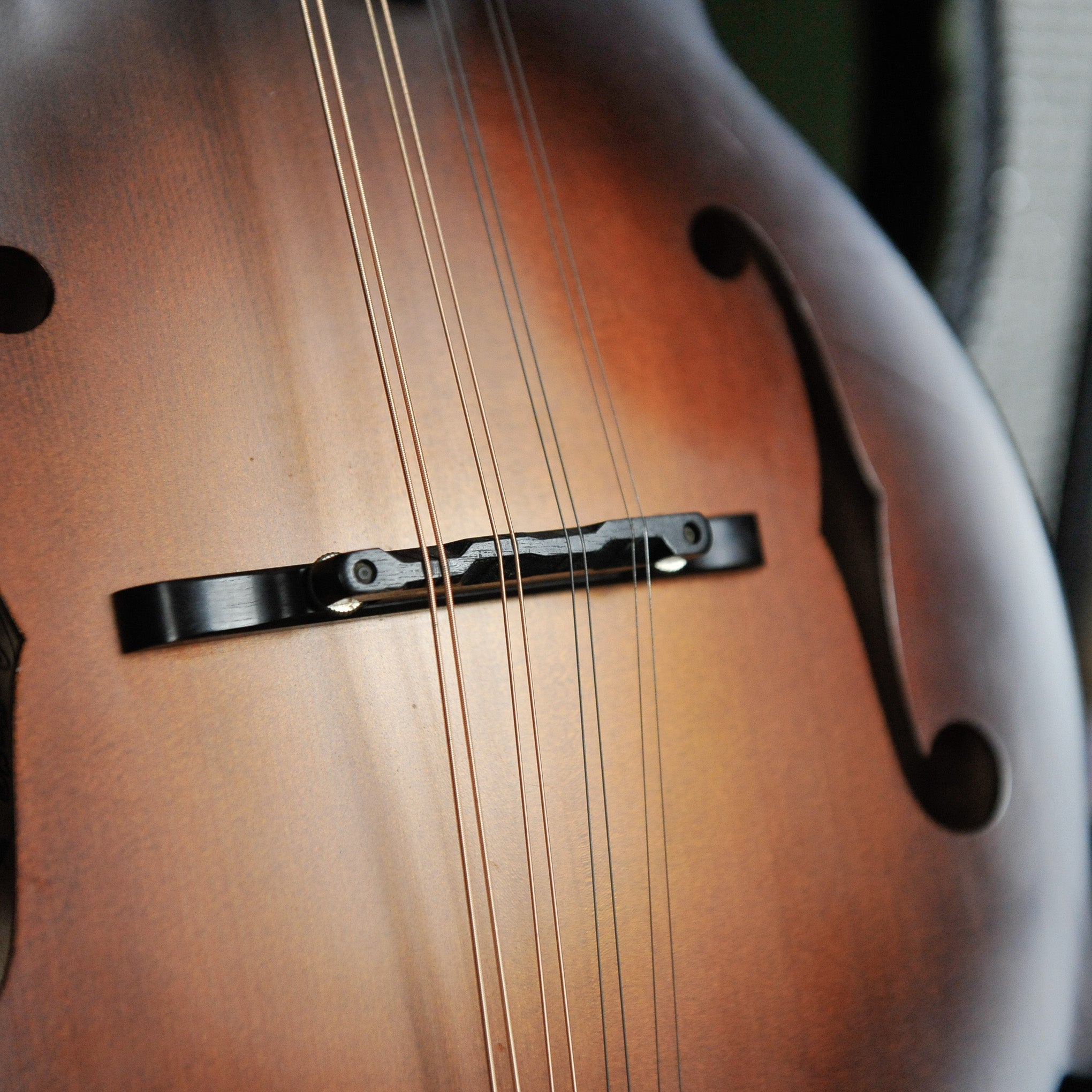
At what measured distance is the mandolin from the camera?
1.12 feet

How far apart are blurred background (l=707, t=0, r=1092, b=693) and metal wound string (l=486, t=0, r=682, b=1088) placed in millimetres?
463

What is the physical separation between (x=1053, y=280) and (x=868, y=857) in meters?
0.73

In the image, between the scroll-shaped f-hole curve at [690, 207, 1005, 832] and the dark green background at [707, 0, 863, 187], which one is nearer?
the scroll-shaped f-hole curve at [690, 207, 1005, 832]

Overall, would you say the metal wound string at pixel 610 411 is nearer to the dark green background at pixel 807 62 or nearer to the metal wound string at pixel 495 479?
the metal wound string at pixel 495 479

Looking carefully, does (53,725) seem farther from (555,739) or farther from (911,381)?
(911,381)

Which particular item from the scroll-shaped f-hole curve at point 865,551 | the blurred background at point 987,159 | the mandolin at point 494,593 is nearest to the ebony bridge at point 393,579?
the mandolin at point 494,593

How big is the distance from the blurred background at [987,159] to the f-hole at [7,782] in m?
0.76

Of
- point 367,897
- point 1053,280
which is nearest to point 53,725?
point 367,897

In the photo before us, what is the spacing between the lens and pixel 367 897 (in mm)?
357

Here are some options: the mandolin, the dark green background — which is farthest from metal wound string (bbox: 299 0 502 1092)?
the dark green background

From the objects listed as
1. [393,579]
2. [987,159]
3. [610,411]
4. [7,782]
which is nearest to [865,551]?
[610,411]

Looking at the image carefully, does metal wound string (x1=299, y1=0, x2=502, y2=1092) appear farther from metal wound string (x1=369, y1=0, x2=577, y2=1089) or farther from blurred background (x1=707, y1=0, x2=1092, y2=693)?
blurred background (x1=707, y1=0, x2=1092, y2=693)

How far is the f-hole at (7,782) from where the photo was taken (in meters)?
0.32

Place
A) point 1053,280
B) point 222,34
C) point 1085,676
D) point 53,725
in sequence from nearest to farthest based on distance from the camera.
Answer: point 53,725 < point 222,34 < point 1085,676 < point 1053,280
